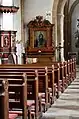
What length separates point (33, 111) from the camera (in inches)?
265

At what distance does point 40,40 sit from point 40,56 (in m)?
0.97

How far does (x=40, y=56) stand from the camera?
19.5 metres

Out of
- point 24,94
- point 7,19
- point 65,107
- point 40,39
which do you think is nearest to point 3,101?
point 24,94

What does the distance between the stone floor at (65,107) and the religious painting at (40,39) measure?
28.6 ft

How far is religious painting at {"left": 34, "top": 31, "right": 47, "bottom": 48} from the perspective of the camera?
19.9 metres

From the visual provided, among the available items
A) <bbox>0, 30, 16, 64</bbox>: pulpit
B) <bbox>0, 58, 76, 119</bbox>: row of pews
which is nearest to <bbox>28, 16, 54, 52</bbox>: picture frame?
<bbox>0, 30, 16, 64</bbox>: pulpit

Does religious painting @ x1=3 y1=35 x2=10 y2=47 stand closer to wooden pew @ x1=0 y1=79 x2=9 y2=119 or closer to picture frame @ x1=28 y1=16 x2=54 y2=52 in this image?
picture frame @ x1=28 y1=16 x2=54 y2=52

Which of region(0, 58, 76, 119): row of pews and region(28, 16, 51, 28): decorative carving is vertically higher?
region(28, 16, 51, 28): decorative carving

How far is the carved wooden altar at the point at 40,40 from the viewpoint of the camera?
19438mm

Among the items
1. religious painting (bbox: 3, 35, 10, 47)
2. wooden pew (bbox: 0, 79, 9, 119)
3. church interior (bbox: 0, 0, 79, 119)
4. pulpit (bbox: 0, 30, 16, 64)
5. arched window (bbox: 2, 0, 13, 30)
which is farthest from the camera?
arched window (bbox: 2, 0, 13, 30)

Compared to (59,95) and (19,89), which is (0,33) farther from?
(19,89)

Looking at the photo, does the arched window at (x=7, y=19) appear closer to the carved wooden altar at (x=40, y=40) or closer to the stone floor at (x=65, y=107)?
the carved wooden altar at (x=40, y=40)

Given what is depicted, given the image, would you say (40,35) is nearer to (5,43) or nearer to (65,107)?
(5,43)

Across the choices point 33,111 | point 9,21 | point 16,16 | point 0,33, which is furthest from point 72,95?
point 16,16
